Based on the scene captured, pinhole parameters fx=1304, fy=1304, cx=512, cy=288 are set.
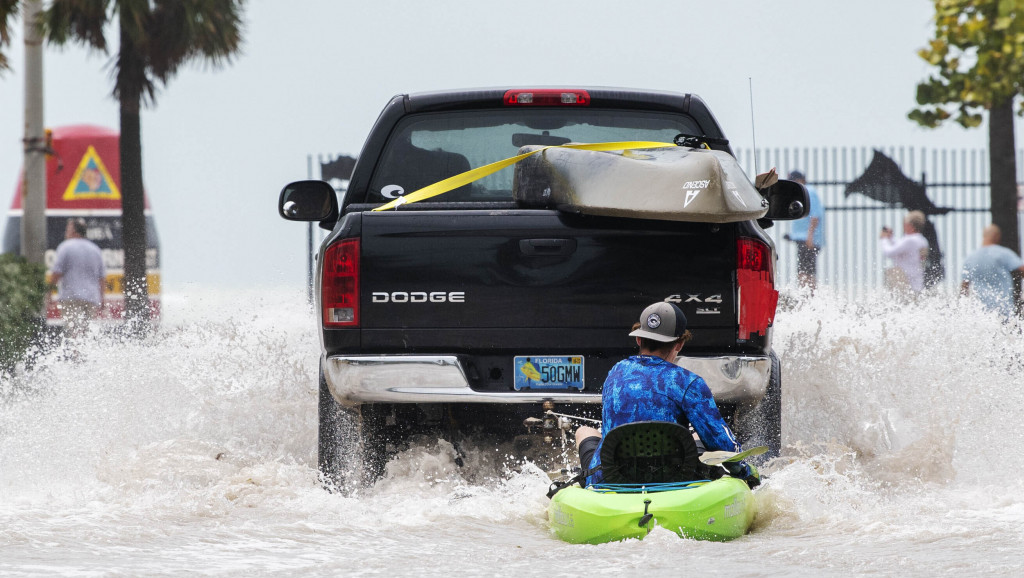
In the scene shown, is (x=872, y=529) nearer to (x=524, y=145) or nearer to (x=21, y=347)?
(x=524, y=145)

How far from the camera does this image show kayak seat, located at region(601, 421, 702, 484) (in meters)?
5.27

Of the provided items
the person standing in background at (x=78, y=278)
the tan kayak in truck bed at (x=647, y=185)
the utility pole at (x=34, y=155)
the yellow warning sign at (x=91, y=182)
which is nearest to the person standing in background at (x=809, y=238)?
the person standing in background at (x=78, y=278)

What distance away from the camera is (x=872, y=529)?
5.47 meters

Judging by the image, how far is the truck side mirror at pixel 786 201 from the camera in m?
6.55

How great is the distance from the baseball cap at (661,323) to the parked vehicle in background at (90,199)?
20387mm

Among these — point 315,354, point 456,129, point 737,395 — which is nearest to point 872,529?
point 737,395

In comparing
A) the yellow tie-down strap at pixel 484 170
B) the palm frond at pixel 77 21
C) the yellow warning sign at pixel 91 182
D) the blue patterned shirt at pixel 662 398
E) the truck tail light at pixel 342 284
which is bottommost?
the blue patterned shirt at pixel 662 398

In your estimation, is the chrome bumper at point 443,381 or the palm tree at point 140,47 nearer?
the chrome bumper at point 443,381

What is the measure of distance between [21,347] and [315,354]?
6165 mm

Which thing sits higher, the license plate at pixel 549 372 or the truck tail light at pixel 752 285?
the truck tail light at pixel 752 285

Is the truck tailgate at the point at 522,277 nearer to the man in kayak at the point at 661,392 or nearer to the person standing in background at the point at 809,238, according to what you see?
the man in kayak at the point at 661,392

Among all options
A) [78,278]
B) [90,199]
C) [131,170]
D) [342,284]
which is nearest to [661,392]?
[342,284]

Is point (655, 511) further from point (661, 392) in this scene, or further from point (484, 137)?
Result: point (484, 137)

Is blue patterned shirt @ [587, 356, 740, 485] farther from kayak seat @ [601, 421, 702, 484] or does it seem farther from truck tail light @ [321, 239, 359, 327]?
truck tail light @ [321, 239, 359, 327]
